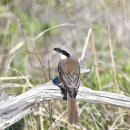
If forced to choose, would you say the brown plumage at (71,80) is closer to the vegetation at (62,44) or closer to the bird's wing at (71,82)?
the bird's wing at (71,82)

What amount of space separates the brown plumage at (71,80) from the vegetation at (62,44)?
0.15m

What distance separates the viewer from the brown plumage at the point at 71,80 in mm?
4922

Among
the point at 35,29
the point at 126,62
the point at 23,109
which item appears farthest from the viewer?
the point at 35,29

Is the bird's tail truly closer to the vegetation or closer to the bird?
the bird

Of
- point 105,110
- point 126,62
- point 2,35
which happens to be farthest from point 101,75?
point 2,35

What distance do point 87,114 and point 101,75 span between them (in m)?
1.36

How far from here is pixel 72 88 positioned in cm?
490

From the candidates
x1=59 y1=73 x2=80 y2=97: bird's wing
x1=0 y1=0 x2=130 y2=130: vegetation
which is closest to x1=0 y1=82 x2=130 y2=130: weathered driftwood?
x1=59 y1=73 x2=80 y2=97: bird's wing

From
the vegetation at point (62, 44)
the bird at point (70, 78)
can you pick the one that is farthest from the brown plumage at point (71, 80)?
the vegetation at point (62, 44)

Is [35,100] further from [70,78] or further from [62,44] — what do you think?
[62,44]

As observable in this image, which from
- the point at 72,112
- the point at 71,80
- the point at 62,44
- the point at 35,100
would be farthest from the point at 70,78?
the point at 62,44

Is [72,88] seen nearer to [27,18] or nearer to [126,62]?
[126,62]

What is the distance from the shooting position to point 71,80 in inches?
202

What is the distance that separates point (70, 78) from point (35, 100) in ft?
1.73
